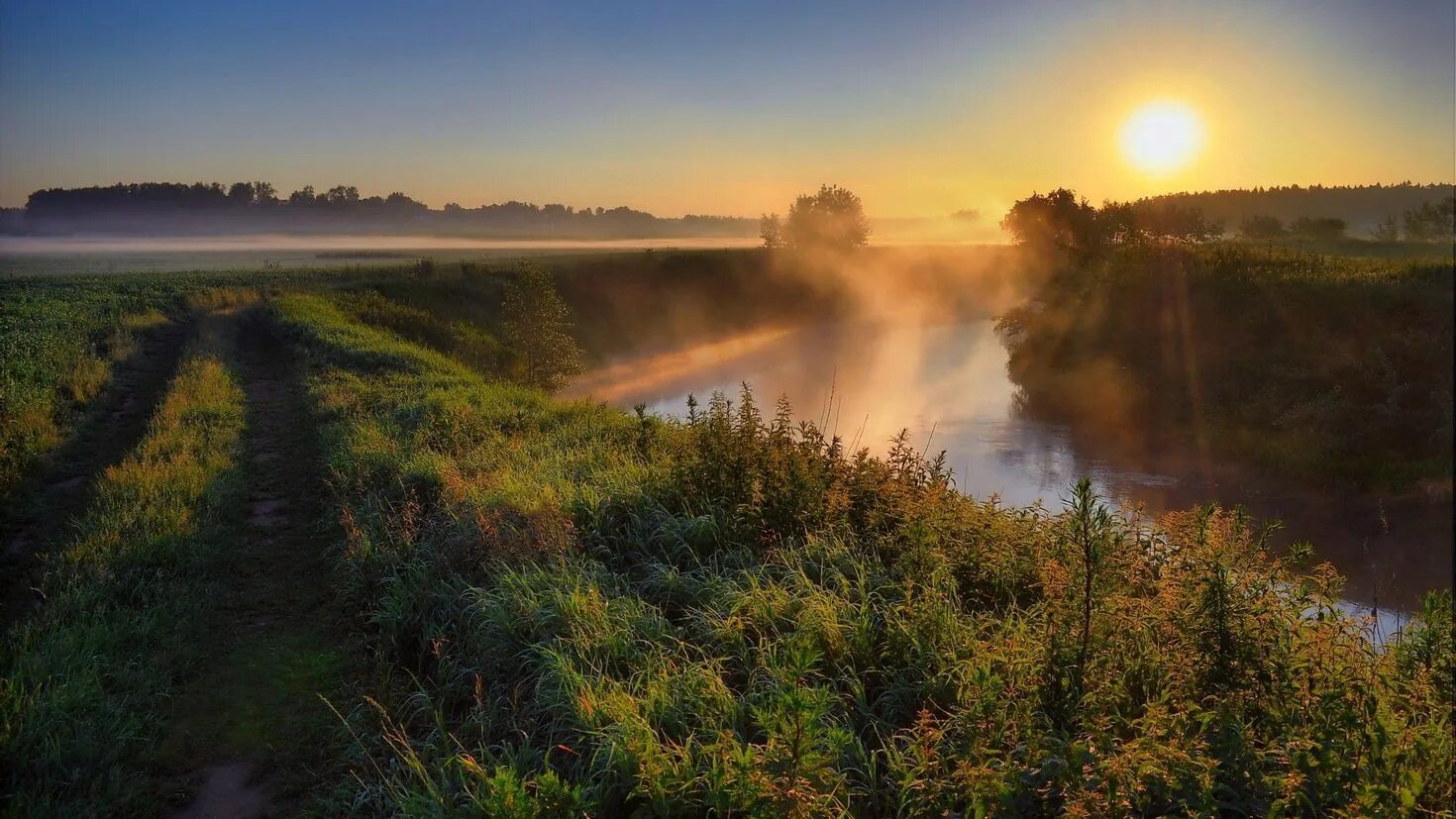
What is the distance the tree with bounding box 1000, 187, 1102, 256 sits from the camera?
40.6m

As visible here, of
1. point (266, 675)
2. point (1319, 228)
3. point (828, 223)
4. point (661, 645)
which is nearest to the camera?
point (661, 645)

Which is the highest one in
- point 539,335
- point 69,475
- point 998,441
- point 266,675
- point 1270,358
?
point 539,335

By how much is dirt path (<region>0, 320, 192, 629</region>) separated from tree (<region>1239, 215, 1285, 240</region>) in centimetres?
8019

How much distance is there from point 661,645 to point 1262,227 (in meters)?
84.7

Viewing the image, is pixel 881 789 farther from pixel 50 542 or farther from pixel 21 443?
pixel 21 443

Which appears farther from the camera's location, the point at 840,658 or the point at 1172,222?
the point at 1172,222

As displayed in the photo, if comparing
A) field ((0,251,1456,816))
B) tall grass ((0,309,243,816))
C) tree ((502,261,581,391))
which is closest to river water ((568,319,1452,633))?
field ((0,251,1456,816))

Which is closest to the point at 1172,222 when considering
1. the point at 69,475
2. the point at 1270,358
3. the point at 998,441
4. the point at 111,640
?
the point at 1270,358

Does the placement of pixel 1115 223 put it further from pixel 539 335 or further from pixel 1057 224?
pixel 539 335

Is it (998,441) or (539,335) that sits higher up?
(539,335)

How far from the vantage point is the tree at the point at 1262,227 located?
68688 millimetres

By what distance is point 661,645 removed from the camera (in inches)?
236

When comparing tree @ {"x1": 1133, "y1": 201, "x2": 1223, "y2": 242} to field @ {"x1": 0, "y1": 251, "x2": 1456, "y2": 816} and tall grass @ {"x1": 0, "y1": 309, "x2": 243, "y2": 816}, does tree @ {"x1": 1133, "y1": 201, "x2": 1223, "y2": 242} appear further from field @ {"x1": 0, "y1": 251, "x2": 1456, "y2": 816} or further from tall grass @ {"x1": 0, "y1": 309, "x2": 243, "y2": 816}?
tall grass @ {"x1": 0, "y1": 309, "x2": 243, "y2": 816}

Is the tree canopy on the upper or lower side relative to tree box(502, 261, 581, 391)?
upper
